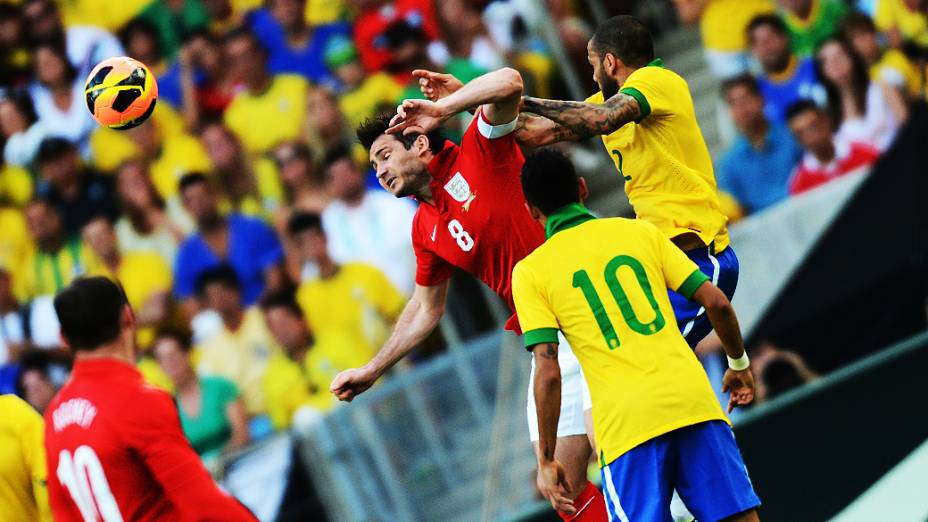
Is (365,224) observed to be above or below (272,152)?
below

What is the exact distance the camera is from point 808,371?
31.7 feet

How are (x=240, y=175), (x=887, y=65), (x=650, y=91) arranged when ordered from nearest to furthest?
(x=650, y=91) < (x=887, y=65) < (x=240, y=175)

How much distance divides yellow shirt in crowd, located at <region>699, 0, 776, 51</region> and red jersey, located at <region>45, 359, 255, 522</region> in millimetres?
6456

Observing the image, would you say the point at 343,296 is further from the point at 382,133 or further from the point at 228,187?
the point at 382,133

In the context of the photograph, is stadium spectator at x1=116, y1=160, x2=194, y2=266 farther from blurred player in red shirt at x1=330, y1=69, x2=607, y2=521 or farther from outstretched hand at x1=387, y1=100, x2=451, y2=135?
outstretched hand at x1=387, y1=100, x2=451, y2=135

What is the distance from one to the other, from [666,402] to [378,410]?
198 inches

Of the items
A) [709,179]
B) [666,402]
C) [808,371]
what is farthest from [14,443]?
[808,371]

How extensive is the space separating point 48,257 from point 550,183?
350 inches

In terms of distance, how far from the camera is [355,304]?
35.5 ft

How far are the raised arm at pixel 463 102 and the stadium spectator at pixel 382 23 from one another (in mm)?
5804

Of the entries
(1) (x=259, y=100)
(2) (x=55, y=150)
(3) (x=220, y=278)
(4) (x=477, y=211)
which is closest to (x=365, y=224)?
(3) (x=220, y=278)

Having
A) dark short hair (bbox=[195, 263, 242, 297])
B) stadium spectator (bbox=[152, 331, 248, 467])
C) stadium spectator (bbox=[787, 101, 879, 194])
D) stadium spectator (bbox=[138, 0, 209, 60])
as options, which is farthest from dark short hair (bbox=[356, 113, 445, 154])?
stadium spectator (bbox=[138, 0, 209, 60])

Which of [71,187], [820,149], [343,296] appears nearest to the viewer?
[820,149]

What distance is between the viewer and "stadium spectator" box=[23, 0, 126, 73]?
1377cm
